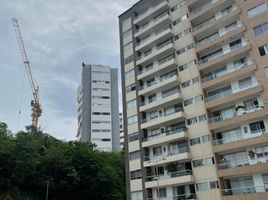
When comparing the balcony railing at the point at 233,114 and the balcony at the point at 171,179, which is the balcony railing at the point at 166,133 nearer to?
the balcony railing at the point at 233,114

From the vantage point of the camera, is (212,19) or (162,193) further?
(212,19)

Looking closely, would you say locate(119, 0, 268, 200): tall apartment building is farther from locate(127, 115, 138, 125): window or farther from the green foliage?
the green foliage

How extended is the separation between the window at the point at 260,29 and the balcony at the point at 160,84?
41.3ft

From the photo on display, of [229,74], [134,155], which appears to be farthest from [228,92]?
[134,155]

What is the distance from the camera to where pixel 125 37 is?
188ft

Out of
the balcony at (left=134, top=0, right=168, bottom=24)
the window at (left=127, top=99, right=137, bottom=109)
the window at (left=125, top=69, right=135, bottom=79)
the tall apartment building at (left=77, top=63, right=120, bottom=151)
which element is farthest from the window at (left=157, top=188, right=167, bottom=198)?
the tall apartment building at (left=77, top=63, right=120, bottom=151)

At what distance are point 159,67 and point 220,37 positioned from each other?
35.0 feet

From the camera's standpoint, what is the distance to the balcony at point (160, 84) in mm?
46519

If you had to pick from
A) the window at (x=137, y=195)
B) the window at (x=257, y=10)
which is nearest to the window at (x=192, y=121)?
the window at (x=137, y=195)

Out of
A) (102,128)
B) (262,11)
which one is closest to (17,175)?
(262,11)

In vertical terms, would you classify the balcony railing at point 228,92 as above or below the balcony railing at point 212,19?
below

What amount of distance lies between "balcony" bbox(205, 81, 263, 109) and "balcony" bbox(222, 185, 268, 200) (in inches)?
430

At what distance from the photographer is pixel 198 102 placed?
142 ft

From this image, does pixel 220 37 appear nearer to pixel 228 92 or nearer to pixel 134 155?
pixel 228 92
